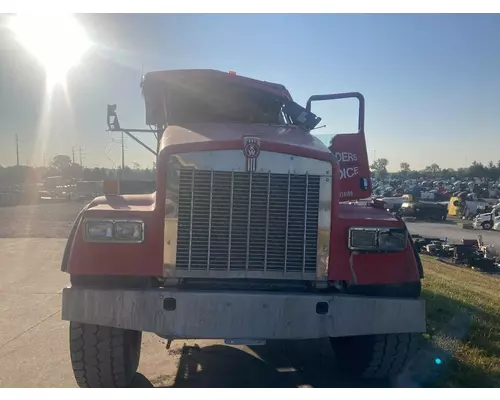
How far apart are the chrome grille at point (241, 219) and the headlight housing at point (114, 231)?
12.1 inches

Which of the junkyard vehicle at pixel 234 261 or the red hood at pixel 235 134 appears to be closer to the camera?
the junkyard vehicle at pixel 234 261

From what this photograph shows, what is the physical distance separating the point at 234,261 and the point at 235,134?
3.72 feet

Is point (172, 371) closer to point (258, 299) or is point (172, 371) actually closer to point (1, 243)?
point (258, 299)

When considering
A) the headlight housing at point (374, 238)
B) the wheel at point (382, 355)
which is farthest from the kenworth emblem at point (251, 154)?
the wheel at point (382, 355)

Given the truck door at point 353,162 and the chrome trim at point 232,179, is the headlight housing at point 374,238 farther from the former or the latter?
the truck door at point 353,162

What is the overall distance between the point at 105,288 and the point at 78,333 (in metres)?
0.49

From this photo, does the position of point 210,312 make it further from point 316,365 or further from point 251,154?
point 316,365

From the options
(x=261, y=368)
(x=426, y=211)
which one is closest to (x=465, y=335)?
(x=261, y=368)

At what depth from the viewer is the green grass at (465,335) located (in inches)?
177

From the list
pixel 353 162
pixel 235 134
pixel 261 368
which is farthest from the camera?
pixel 353 162

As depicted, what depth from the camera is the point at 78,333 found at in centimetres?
407

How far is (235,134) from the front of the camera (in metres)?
4.55

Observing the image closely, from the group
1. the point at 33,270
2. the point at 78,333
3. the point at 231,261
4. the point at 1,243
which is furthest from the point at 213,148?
the point at 1,243

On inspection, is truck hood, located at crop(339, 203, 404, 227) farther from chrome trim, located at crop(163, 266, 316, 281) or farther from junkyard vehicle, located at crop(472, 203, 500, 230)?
junkyard vehicle, located at crop(472, 203, 500, 230)
